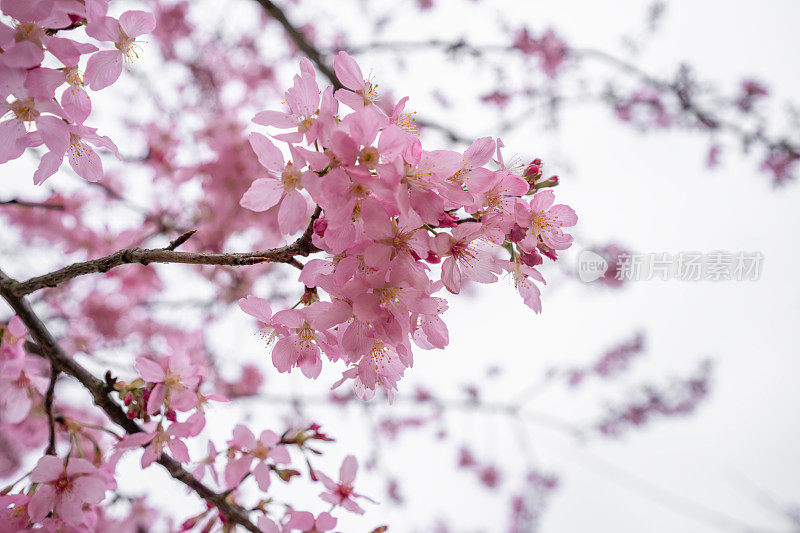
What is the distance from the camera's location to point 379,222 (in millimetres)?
887

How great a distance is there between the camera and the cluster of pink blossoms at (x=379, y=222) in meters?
0.90

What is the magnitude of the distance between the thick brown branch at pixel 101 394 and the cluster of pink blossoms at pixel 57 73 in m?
0.39

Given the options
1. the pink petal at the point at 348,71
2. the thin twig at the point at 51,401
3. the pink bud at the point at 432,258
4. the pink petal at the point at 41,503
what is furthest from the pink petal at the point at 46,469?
the pink petal at the point at 348,71

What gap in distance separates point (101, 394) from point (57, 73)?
803 millimetres

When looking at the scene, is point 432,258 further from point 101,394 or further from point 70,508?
point 70,508

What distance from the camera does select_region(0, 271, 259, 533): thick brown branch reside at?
1291mm

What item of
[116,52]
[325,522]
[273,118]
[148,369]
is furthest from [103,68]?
[325,522]

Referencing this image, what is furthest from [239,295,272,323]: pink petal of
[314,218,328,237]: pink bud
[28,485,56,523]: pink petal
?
[28,485,56,523]: pink petal

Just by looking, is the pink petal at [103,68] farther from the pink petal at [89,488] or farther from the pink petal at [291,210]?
the pink petal at [89,488]

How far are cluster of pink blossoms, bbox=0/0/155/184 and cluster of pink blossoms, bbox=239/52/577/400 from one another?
38 centimetres

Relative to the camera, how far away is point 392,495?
242 inches

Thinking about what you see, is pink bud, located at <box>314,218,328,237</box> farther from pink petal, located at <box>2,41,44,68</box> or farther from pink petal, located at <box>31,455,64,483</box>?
pink petal, located at <box>31,455,64,483</box>
